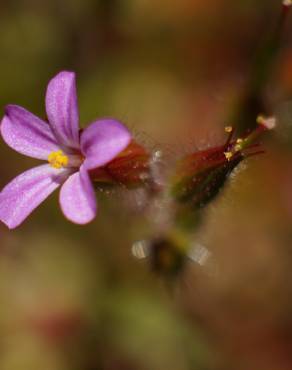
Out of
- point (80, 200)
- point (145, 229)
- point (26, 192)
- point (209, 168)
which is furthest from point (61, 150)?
point (145, 229)

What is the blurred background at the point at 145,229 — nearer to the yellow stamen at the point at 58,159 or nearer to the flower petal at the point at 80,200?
the yellow stamen at the point at 58,159

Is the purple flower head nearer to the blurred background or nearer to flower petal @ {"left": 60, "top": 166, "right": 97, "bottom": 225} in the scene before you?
flower petal @ {"left": 60, "top": 166, "right": 97, "bottom": 225}

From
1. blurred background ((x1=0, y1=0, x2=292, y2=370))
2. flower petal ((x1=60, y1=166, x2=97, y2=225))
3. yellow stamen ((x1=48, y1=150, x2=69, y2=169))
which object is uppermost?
flower petal ((x1=60, y1=166, x2=97, y2=225))

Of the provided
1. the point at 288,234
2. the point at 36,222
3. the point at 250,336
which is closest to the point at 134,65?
the point at 36,222

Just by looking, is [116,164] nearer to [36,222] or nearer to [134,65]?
[36,222]

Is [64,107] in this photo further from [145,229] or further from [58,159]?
[145,229]

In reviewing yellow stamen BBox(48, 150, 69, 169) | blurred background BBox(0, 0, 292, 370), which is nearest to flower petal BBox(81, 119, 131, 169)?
yellow stamen BBox(48, 150, 69, 169)

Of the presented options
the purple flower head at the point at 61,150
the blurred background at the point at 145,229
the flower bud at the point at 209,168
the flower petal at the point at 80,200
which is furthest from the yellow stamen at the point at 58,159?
the blurred background at the point at 145,229
